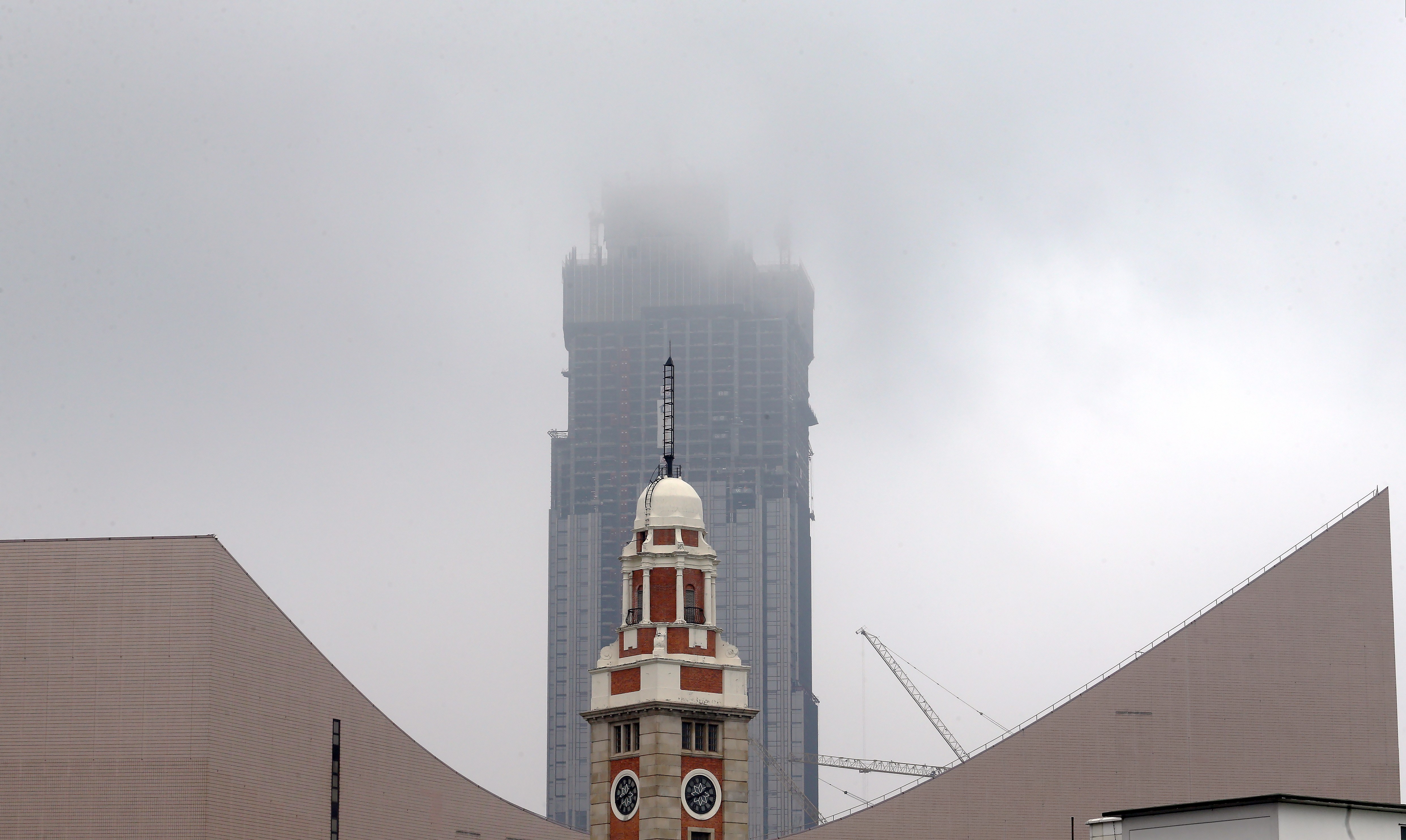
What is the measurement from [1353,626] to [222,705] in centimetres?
4215

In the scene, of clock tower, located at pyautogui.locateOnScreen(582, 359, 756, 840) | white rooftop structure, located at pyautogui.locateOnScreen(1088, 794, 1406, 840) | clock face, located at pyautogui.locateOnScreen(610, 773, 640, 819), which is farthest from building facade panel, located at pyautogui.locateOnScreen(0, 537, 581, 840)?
white rooftop structure, located at pyautogui.locateOnScreen(1088, 794, 1406, 840)

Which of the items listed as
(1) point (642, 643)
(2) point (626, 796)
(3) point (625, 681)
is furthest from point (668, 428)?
(2) point (626, 796)

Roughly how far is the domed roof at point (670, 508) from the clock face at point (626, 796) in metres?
7.95

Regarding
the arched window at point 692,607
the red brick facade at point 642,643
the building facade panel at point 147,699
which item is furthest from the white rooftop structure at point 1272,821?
the building facade panel at point 147,699

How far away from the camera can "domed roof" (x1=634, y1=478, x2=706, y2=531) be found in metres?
80.7

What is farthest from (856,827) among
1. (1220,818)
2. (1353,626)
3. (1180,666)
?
(1220,818)

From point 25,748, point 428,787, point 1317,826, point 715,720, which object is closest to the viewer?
point 1317,826

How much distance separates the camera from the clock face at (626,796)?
7862 centimetres

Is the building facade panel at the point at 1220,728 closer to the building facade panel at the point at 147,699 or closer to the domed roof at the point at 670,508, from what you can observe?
the domed roof at the point at 670,508

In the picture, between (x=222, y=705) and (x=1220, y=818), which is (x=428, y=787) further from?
(x=1220, y=818)

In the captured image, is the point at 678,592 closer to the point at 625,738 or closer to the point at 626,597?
the point at 626,597

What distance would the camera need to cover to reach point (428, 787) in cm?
9444

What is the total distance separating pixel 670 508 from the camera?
8081 cm

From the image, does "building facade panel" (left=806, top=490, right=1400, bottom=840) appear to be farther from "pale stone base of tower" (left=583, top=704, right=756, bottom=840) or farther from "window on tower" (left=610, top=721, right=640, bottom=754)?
"window on tower" (left=610, top=721, right=640, bottom=754)
